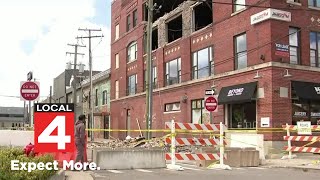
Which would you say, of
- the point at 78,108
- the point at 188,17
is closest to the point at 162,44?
the point at 188,17

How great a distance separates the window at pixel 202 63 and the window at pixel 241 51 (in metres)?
3.25

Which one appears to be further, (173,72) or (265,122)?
(173,72)

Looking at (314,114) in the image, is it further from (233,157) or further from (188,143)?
(188,143)

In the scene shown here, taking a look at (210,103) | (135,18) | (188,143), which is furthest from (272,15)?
(135,18)

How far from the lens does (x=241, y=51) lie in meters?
28.8

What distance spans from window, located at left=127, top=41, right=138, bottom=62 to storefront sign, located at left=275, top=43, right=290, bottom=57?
70.6 ft

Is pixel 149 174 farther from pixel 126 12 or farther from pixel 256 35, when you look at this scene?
pixel 126 12

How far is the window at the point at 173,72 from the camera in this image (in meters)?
37.2

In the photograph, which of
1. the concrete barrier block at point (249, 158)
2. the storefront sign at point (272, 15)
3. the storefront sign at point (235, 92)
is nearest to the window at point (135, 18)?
the storefront sign at point (235, 92)

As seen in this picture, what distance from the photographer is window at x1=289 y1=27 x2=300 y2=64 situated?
88.7ft

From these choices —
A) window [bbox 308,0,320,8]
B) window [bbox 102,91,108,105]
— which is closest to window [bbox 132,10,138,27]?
window [bbox 102,91,108,105]

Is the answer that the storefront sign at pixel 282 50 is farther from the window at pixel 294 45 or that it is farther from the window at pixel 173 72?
the window at pixel 173 72

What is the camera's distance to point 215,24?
3164 centimetres

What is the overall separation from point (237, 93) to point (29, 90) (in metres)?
16.2
